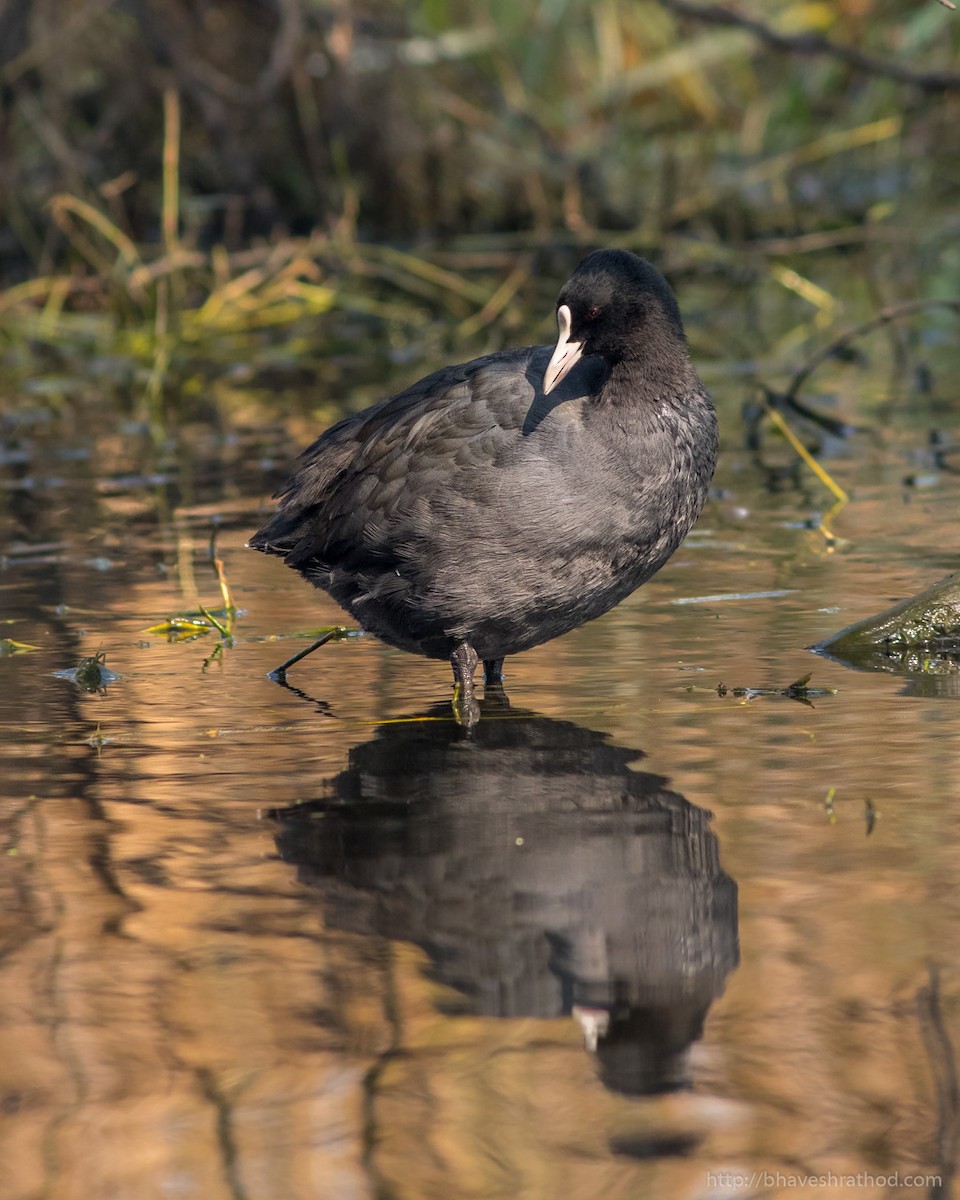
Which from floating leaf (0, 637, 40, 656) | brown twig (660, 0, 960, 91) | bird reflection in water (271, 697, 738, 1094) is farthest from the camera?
brown twig (660, 0, 960, 91)

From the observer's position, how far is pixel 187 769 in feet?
13.5

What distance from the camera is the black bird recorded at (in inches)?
175

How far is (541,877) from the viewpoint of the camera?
3383 mm

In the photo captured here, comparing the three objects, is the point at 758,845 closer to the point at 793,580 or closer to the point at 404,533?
the point at 404,533

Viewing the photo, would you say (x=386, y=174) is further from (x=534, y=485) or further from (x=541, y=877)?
(x=541, y=877)

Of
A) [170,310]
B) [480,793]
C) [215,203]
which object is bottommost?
[480,793]

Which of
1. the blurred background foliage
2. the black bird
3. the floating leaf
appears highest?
the blurred background foliage

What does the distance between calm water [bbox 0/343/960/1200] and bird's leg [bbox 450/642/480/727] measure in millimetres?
57

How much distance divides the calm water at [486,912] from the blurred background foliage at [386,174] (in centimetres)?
502

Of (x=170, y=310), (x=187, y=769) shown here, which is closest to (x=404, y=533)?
(x=187, y=769)

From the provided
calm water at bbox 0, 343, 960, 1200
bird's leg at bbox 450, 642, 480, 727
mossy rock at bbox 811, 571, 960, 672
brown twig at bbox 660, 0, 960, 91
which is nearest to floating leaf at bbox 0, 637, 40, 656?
calm water at bbox 0, 343, 960, 1200

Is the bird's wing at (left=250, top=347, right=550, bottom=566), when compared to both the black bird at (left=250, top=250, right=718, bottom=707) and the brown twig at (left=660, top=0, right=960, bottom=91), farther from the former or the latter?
the brown twig at (left=660, top=0, right=960, bottom=91)

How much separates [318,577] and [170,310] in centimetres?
590

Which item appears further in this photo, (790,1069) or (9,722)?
(9,722)
